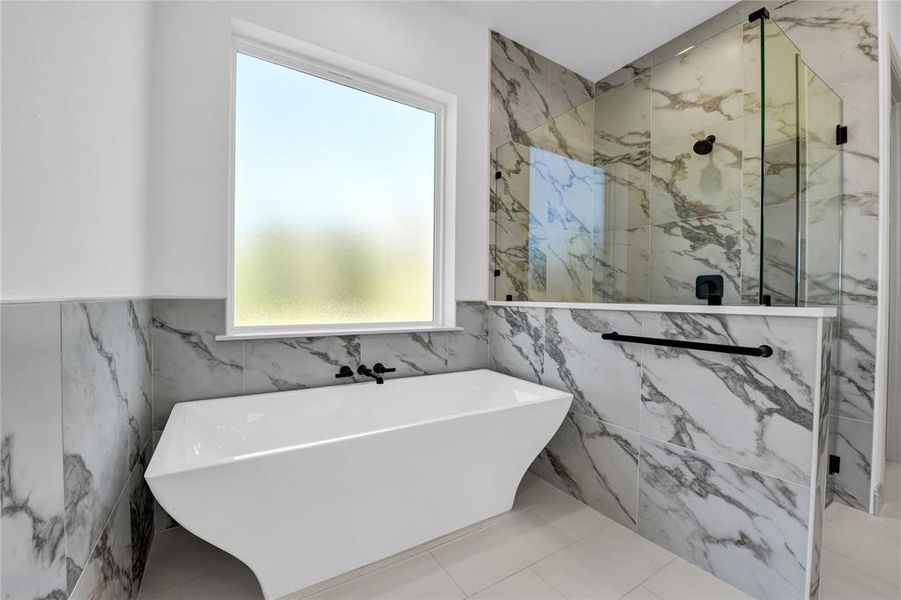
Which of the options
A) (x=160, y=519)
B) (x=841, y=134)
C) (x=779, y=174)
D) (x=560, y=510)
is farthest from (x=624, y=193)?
(x=160, y=519)

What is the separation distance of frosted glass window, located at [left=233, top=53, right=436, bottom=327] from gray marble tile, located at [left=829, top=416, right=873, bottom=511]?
229 cm

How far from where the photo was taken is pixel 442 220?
8.22ft

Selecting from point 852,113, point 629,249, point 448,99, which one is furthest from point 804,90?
point 448,99

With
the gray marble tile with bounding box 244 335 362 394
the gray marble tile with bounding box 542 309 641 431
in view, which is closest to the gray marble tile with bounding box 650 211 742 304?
the gray marble tile with bounding box 542 309 641 431

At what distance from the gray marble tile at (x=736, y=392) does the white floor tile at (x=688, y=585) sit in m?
0.47

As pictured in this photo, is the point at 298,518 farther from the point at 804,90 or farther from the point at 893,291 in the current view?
the point at 893,291

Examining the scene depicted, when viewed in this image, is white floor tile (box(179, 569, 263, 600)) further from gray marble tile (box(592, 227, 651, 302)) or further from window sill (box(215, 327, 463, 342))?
gray marble tile (box(592, 227, 651, 302))

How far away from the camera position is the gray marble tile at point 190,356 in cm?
165

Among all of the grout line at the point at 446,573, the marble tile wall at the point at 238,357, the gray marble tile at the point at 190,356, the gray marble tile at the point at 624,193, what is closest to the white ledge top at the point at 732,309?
the gray marble tile at the point at 624,193

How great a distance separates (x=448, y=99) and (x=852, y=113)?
85.0 inches

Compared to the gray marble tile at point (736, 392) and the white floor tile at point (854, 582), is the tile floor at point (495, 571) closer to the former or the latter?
the white floor tile at point (854, 582)

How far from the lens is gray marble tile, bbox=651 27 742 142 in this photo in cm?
189

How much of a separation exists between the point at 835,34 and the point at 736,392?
2.07 meters

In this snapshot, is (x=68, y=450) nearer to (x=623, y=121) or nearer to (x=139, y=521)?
(x=139, y=521)
